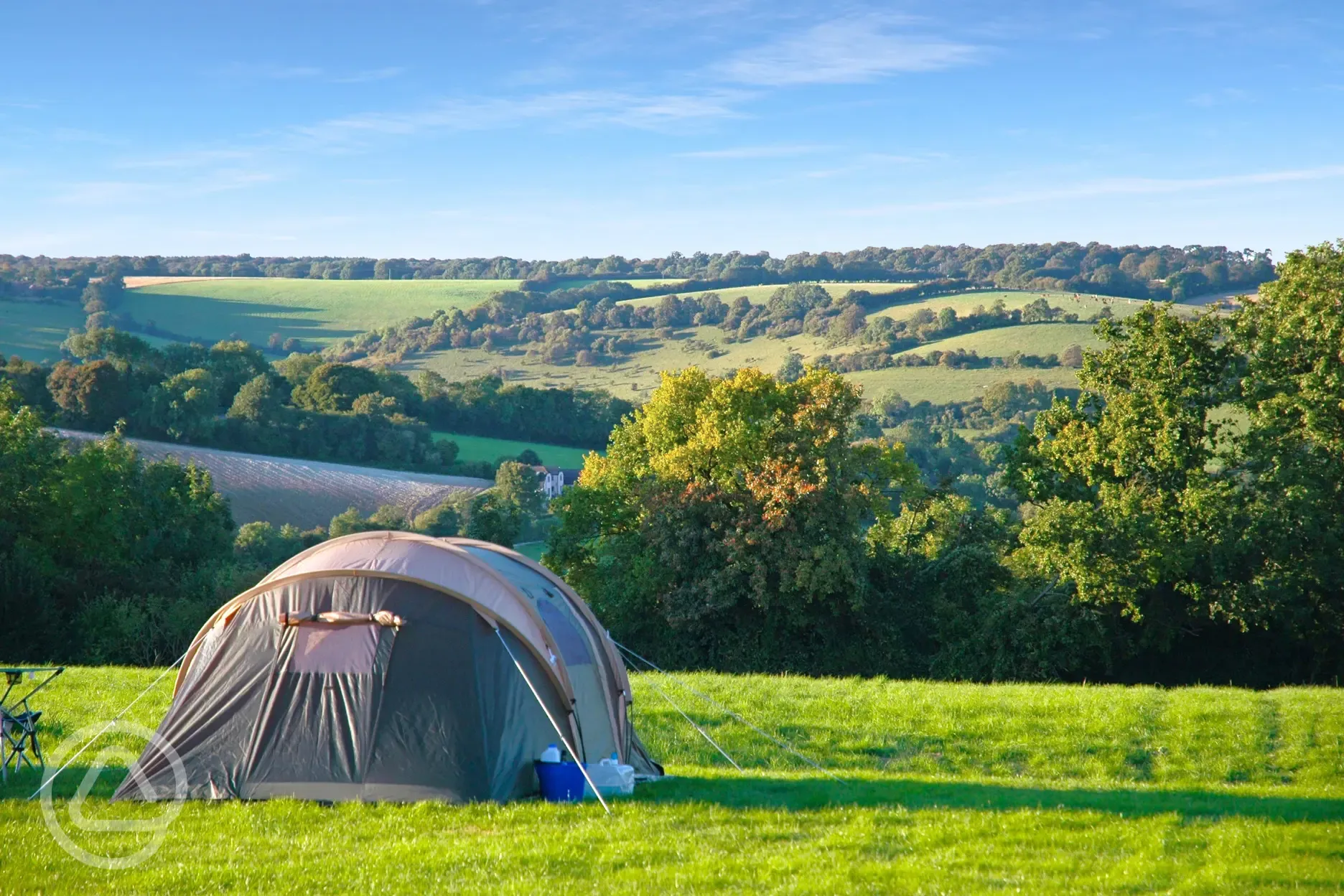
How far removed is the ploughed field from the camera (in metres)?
8.74

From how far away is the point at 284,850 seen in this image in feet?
31.4

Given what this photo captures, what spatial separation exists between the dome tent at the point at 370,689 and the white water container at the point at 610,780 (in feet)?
1.49

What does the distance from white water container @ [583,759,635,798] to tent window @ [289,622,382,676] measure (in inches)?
103

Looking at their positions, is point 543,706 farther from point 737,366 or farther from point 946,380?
point 737,366

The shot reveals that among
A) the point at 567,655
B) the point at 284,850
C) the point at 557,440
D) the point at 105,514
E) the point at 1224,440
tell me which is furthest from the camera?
the point at 557,440

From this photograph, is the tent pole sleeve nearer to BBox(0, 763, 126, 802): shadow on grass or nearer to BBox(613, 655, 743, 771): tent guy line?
BBox(613, 655, 743, 771): tent guy line

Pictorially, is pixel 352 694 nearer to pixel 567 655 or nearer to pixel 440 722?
pixel 440 722

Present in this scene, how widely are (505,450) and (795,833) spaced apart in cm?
8201

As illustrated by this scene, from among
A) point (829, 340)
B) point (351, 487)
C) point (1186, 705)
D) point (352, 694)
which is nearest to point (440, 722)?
point (352, 694)

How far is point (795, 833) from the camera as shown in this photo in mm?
10312

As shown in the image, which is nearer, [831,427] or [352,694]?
[352,694]

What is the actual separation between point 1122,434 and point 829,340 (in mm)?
102254

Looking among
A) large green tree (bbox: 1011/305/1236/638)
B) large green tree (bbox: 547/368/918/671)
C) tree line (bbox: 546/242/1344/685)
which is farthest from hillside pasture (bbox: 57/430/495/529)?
large green tree (bbox: 1011/305/1236/638)

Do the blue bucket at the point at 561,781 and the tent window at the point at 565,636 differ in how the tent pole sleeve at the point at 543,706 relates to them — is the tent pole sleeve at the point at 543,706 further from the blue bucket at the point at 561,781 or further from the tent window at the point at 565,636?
the tent window at the point at 565,636
